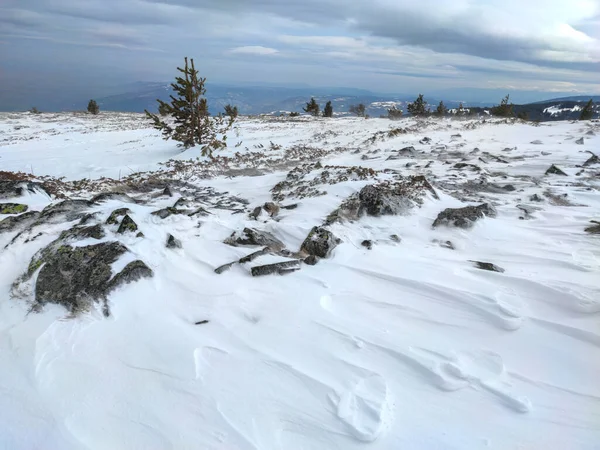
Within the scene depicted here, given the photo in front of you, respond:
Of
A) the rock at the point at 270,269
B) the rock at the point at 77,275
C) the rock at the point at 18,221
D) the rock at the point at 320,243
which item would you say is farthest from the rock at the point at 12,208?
the rock at the point at 320,243

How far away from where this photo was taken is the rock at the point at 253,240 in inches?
209

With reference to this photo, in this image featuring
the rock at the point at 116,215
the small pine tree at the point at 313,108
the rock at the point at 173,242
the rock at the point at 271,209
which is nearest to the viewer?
the rock at the point at 173,242

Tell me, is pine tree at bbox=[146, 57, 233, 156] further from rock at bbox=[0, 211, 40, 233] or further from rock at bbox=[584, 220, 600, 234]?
rock at bbox=[584, 220, 600, 234]

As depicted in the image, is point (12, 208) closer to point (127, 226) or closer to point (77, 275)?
point (127, 226)

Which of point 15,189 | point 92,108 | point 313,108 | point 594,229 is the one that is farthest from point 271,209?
point 92,108

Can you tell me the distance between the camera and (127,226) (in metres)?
5.07

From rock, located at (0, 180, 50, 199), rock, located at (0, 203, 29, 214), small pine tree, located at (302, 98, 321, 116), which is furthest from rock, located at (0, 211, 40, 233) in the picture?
small pine tree, located at (302, 98, 321, 116)

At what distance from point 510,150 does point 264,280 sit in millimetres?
12626

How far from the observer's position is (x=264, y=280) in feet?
14.3

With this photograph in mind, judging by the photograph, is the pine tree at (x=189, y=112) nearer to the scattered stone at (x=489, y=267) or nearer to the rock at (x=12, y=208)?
the rock at (x=12, y=208)

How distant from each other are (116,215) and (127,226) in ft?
1.74

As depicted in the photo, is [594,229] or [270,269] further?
[594,229]

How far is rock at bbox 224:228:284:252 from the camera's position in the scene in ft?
17.5

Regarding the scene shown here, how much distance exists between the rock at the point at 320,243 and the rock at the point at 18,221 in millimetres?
4347
